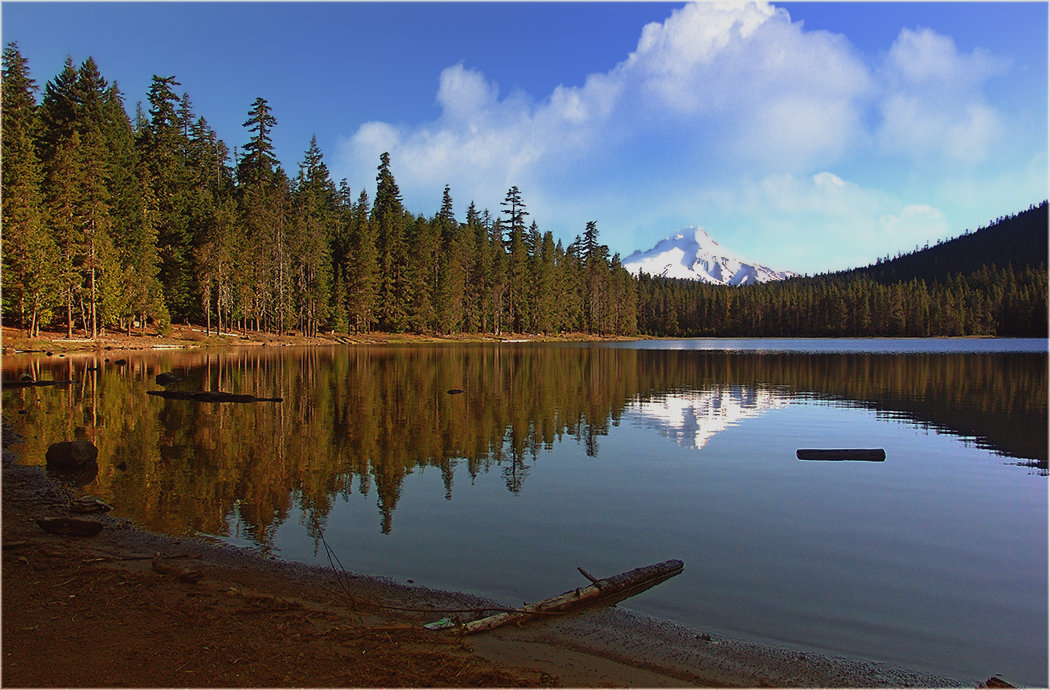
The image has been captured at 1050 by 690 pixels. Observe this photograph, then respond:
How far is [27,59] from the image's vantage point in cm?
6950

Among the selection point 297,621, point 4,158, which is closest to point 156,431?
point 297,621

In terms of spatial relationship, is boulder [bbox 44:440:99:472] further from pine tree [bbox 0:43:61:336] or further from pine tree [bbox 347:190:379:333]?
pine tree [bbox 347:190:379:333]

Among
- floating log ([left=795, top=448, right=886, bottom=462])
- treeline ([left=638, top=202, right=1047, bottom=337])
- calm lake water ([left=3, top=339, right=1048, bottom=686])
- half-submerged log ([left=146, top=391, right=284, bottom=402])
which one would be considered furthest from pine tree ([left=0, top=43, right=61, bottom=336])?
treeline ([left=638, top=202, right=1047, bottom=337])

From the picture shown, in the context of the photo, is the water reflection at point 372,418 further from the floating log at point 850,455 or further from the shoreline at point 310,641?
the floating log at point 850,455

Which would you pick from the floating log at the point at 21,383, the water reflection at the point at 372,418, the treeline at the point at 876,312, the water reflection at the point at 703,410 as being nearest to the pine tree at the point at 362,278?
the water reflection at the point at 372,418

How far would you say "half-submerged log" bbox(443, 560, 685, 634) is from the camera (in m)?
6.81

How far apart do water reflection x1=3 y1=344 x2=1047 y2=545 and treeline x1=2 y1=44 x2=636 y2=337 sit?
15.2m

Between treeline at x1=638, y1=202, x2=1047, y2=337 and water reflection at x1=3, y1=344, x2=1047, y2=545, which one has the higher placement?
treeline at x1=638, y1=202, x2=1047, y2=337

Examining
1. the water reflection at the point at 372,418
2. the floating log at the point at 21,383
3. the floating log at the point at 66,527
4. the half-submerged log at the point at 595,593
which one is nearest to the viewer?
the half-submerged log at the point at 595,593

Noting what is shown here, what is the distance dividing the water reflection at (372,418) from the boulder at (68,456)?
18.5 inches

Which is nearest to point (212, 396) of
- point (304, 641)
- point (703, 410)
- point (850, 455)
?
point (703, 410)

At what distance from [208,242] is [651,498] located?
2726 inches

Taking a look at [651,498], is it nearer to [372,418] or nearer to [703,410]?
[372,418]

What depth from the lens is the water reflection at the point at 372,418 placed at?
505 inches
